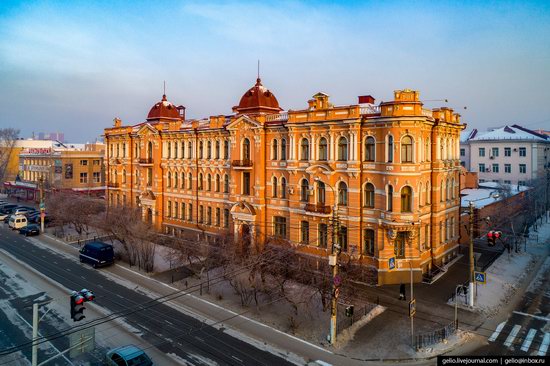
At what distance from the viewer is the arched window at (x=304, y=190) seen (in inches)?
1373

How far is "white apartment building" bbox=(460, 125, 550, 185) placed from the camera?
69500 millimetres

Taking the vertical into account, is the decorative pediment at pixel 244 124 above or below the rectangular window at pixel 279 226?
above

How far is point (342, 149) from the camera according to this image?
107 ft

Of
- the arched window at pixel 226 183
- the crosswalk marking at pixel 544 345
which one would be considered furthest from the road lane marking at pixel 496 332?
the arched window at pixel 226 183

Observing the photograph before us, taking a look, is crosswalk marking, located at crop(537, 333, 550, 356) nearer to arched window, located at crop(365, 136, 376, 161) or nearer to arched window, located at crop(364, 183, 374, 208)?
arched window, located at crop(364, 183, 374, 208)

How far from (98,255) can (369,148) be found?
25.7 m

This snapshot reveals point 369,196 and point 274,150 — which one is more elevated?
point 274,150

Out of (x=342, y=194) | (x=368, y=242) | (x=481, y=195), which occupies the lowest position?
(x=368, y=242)

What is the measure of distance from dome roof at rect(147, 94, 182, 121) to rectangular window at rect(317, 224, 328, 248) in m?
27.5

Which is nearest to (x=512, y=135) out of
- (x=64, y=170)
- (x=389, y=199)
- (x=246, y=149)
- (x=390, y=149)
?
(x=390, y=149)

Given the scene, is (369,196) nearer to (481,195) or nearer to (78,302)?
(78,302)

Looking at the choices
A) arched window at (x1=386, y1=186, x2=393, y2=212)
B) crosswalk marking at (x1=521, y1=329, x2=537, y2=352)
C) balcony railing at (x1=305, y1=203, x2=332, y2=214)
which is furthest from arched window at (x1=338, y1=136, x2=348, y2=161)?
crosswalk marking at (x1=521, y1=329, x2=537, y2=352)

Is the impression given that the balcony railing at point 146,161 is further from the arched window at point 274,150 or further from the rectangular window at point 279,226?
the rectangular window at point 279,226

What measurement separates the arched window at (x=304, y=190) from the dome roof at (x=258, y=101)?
9893 millimetres
